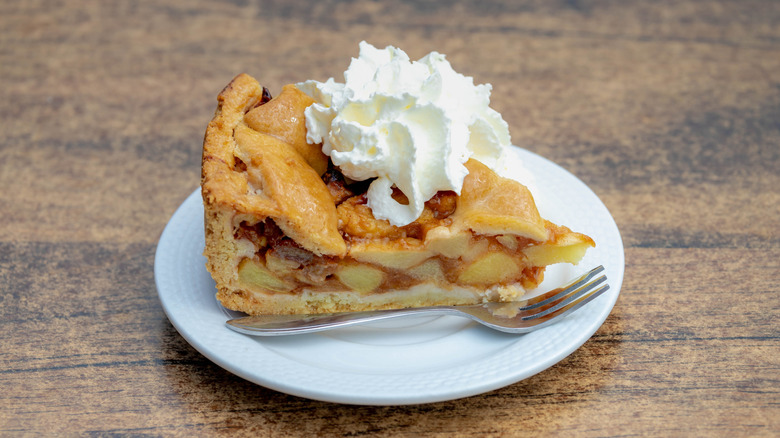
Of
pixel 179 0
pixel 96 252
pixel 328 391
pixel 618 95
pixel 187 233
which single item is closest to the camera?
pixel 328 391

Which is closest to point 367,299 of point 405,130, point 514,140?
point 405,130

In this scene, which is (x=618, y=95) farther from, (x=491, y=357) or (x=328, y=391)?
(x=328, y=391)

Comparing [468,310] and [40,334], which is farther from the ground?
[468,310]

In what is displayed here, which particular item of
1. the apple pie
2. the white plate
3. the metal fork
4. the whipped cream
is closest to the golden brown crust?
the apple pie

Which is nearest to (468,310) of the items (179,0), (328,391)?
(328,391)

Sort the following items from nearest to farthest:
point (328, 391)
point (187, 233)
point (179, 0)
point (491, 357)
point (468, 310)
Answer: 1. point (328, 391)
2. point (491, 357)
3. point (468, 310)
4. point (187, 233)
5. point (179, 0)

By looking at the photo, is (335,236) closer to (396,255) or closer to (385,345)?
(396,255)

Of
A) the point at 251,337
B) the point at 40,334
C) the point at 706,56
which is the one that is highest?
the point at 706,56

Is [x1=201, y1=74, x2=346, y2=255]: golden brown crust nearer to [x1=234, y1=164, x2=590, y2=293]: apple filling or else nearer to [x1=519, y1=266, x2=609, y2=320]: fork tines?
[x1=234, y1=164, x2=590, y2=293]: apple filling
